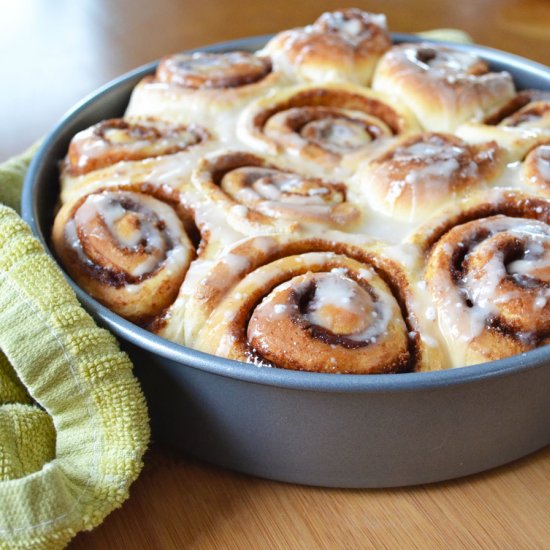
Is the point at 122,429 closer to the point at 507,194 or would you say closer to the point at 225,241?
the point at 225,241

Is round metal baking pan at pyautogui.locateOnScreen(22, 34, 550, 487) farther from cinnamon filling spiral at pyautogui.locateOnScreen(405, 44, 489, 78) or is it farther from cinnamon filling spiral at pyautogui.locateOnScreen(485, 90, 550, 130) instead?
cinnamon filling spiral at pyautogui.locateOnScreen(405, 44, 489, 78)

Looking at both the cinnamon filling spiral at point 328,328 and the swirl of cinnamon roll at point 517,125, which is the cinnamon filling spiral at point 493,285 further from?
the swirl of cinnamon roll at point 517,125

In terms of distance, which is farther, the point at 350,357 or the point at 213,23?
the point at 213,23

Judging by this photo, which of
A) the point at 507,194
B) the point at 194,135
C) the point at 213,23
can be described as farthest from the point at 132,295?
the point at 213,23

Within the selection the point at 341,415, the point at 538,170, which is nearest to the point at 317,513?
the point at 341,415

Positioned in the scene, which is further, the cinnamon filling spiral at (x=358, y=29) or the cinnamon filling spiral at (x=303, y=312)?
the cinnamon filling spiral at (x=358, y=29)

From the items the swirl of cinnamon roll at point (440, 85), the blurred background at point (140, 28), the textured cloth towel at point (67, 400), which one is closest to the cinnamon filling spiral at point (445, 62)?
the swirl of cinnamon roll at point (440, 85)

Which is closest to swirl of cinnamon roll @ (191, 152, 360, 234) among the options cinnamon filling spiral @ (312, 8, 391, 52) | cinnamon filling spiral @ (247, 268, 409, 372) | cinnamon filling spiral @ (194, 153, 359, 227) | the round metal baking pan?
cinnamon filling spiral @ (194, 153, 359, 227)
